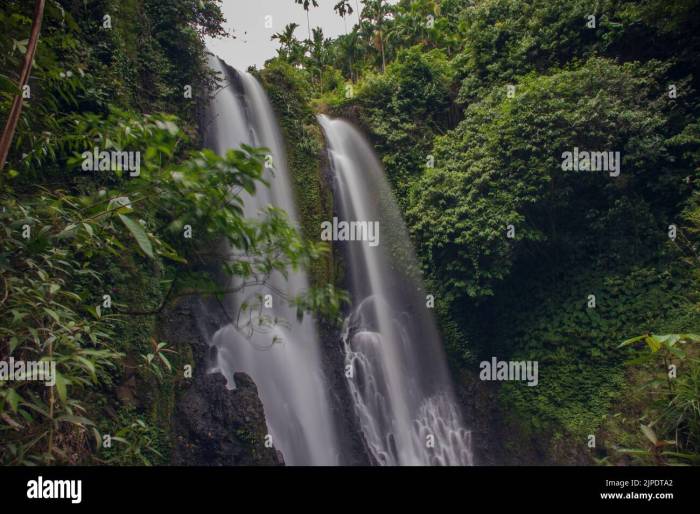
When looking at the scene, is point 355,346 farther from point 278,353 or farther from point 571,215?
point 571,215

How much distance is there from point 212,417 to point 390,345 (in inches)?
144

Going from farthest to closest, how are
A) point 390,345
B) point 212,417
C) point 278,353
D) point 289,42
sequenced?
1. point 289,42
2. point 390,345
3. point 278,353
4. point 212,417

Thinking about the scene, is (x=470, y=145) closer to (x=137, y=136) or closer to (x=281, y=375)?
(x=281, y=375)

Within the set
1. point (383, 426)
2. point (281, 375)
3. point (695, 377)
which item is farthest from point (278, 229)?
point (383, 426)

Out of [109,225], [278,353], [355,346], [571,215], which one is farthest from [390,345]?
[109,225]

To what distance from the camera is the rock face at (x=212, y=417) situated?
15.6 ft

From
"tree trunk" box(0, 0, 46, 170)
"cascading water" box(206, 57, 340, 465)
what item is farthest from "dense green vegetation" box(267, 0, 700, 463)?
"tree trunk" box(0, 0, 46, 170)

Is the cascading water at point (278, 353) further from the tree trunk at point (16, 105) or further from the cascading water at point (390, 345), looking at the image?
the tree trunk at point (16, 105)

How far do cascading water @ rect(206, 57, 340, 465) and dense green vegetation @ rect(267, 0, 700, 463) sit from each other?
2.80 metres

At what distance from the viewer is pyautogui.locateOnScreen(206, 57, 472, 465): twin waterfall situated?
5961 mm

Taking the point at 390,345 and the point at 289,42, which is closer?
the point at 390,345

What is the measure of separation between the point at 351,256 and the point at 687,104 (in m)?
6.16

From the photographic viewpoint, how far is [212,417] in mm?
4977

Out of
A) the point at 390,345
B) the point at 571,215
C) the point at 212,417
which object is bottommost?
the point at 212,417
